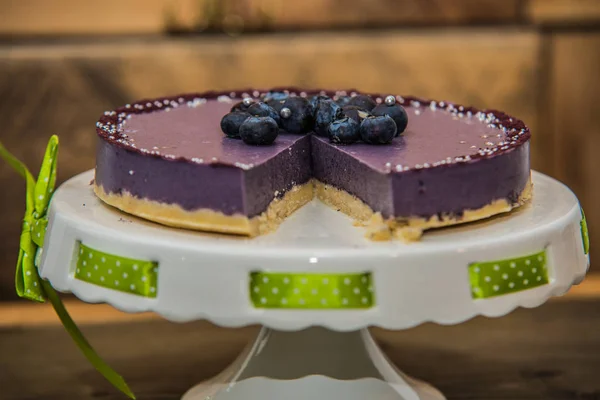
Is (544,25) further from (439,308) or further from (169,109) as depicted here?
(439,308)

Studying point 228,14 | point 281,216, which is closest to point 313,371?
point 281,216

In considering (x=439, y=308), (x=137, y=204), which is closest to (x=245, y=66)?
(x=137, y=204)

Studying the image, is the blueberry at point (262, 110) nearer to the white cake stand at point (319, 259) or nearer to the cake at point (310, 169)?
the cake at point (310, 169)

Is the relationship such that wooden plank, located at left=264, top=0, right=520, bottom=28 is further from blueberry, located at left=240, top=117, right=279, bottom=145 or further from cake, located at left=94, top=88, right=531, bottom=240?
blueberry, located at left=240, top=117, right=279, bottom=145

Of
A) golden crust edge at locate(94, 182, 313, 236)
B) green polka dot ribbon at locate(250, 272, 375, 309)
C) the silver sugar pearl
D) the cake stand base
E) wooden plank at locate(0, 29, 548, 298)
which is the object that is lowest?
the cake stand base

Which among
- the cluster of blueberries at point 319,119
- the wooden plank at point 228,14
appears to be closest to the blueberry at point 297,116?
the cluster of blueberries at point 319,119

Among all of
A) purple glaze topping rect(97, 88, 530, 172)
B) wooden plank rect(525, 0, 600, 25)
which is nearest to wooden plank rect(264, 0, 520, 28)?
wooden plank rect(525, 0, 600, 25)

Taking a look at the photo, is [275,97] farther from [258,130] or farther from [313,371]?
[313,371]
